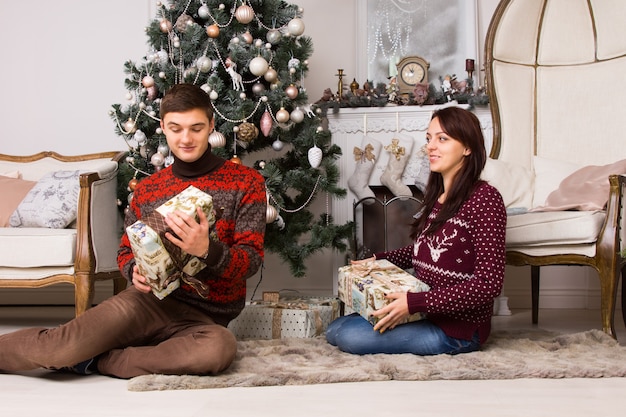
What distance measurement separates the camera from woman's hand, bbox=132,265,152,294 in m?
2.09

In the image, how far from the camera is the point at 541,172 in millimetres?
3410

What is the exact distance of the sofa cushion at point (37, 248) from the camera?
307 centimetres

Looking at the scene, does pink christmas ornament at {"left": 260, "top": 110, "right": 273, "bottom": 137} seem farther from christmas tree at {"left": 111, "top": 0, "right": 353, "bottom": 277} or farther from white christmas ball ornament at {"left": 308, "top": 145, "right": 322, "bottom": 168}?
white christmas ball ornament at {"left": 308, "top": 145, "right": 322, "bottom": 168}

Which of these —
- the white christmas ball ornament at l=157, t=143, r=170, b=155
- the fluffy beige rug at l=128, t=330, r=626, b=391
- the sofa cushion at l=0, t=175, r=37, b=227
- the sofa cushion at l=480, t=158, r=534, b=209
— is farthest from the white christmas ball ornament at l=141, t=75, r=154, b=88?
the sofa cushion at l=480, t=158, r=534, b=209

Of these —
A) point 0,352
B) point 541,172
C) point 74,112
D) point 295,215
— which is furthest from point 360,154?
point 0,352

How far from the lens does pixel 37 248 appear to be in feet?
10.1

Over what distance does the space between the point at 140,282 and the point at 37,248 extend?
1.18 metres

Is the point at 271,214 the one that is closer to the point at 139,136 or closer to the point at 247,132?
Result: the point at 247,132

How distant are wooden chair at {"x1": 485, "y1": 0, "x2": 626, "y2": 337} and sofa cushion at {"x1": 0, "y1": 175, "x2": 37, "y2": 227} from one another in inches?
92.7

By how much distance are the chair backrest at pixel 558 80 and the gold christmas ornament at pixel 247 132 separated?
118cm

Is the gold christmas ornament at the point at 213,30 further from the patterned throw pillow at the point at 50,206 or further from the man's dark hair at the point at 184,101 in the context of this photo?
the man's dark hair at the point at 184,101

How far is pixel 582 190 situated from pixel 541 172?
0.48 meters

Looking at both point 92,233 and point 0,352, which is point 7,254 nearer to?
point 92,233

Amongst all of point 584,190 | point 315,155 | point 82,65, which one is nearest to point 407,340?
point 584,190
